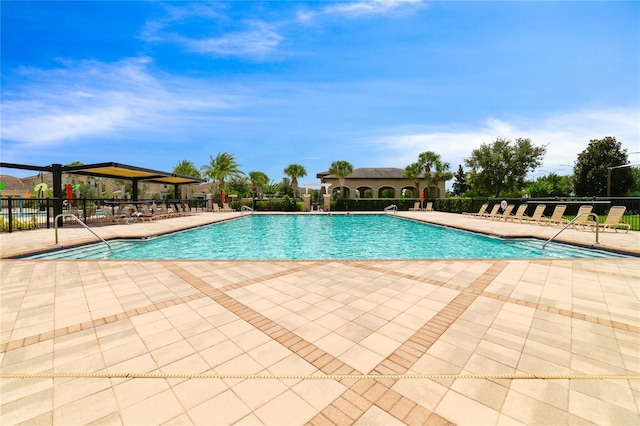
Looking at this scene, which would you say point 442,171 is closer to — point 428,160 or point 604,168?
point 428,160

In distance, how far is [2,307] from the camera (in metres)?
3.86

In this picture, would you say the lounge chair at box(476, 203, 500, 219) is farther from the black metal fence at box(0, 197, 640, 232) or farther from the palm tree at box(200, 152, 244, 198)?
the palm tree at box(200, 152, 244, 198)

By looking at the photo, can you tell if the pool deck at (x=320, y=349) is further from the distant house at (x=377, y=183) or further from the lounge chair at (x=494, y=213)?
the distant house at (x=377, y=183)

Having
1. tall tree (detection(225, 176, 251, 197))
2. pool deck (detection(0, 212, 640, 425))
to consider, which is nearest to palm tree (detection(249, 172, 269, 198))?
tall tree (detection(225, 176, 251, 197))

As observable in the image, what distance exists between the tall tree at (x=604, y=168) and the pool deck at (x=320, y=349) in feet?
99.0

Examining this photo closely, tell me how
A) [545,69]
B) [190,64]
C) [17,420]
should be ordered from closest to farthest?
[17,420] < [545,69] < [190,64]

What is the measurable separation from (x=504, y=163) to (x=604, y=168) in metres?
7.99

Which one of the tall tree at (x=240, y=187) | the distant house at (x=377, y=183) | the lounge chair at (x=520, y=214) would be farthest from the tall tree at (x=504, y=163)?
the tall tree at (x=240, y=187)

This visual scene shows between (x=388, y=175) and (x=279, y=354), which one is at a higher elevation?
(x=388, y=175)

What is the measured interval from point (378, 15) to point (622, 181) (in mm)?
32238

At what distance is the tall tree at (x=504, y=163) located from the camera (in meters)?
30.6

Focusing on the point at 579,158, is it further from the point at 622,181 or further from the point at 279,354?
the point at 279,354

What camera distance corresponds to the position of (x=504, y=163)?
30969mm

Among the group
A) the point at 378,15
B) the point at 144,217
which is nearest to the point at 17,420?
the point at 378,15
